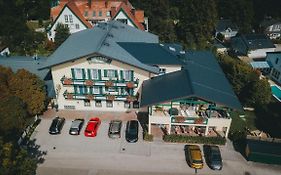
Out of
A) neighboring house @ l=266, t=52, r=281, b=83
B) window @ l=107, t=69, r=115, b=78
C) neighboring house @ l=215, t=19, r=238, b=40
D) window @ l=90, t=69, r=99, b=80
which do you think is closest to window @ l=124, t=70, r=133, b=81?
window @ l=107, t=69, r=115, b=78

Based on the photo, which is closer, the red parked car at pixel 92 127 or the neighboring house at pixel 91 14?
the red parked car at pixel 92 127

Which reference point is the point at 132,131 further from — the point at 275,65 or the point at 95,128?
the point at 275,65

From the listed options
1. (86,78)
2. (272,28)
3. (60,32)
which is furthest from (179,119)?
(272,28)

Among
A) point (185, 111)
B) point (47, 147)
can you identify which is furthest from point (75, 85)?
point (185, 111)

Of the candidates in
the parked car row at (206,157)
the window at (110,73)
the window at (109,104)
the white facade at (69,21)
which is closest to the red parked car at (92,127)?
the window at (109,104)

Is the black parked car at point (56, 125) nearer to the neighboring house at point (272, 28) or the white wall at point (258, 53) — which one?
the white wall at point (258, 53)

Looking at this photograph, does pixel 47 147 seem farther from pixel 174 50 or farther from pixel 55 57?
pixel 174 50
